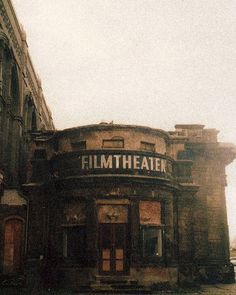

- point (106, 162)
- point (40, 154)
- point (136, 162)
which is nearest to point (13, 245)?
point (40, 154)

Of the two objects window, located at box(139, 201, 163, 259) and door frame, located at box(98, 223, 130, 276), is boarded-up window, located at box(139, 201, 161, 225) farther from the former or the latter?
door frame, located at box(98, 223, 130, 276)

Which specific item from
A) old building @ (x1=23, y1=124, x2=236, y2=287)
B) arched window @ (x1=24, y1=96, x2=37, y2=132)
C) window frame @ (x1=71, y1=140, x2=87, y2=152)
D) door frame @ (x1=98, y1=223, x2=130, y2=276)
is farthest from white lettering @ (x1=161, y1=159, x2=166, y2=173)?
arched window @ (x1=24, y1=96, x2=37, y2=132)

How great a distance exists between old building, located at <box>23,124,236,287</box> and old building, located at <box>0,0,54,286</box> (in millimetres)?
1133

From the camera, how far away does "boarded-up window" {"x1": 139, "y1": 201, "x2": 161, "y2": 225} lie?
22003mm

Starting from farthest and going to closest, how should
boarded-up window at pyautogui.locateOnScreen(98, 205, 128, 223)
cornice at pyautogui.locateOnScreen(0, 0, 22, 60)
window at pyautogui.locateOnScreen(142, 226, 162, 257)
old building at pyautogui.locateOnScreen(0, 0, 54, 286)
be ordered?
cornice at pyautogui.locateOnScreen(0, 0, 22, 60) → old building at pyautogui.locateOnScreen(0, 0, 54, 286) → window at pyautogui.locateOnScreen(142, 226, 162, 257) → boarded-up window at pyautogui.locateOnScreen(98, 205, 128, 223)

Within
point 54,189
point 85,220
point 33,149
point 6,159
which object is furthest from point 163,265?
point 6,159

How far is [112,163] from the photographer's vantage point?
2212cm

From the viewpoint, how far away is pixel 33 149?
2562 centimetres

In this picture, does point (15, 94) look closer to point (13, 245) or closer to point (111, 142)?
point (111, 142)

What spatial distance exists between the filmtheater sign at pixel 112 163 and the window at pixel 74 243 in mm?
2863

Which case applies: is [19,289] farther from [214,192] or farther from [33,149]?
[214,192]

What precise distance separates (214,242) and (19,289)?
1282 cm

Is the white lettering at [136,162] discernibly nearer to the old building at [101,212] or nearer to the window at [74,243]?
the old building at [101,212]

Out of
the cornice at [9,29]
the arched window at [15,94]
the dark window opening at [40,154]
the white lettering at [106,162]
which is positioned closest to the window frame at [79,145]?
the white lettering at [106,162]
